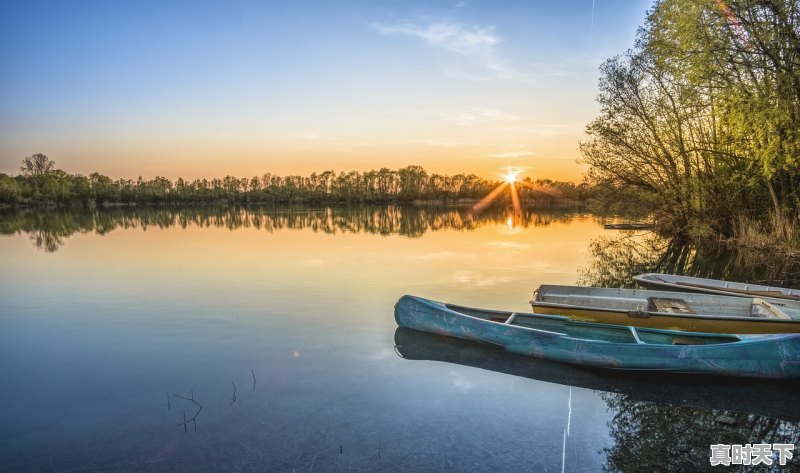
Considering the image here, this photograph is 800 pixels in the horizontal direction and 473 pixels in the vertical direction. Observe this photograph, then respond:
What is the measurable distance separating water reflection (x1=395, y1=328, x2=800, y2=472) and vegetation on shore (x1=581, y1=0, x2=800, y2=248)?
10452mm

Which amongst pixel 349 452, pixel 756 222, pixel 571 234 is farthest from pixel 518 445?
pixel 571 234

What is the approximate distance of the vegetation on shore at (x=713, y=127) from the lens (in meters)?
13.8

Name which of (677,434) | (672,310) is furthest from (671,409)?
(672,310)

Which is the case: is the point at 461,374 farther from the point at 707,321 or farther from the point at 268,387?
the point at 707,321

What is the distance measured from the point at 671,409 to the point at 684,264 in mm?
14141

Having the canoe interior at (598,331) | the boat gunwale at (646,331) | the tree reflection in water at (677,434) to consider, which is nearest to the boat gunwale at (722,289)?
the boat gunwale at (646,331)

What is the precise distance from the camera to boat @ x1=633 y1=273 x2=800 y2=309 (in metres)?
9.25

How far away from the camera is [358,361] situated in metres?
7.59

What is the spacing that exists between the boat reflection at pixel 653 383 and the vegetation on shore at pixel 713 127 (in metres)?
10.2

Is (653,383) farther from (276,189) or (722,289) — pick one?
(276,189)

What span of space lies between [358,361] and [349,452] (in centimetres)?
276

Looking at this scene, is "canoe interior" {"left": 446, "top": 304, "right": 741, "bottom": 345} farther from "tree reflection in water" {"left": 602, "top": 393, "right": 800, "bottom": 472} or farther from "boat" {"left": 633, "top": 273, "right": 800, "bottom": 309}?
"boat" {"left": 633, "top": 273, "right": 800, "bottom": 309}

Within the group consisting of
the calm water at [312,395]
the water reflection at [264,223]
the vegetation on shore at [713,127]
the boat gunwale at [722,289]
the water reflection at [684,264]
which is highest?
the vegetation on shore at [713,127]

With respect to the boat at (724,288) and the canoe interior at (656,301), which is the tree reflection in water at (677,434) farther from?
the boat at (724,288)
